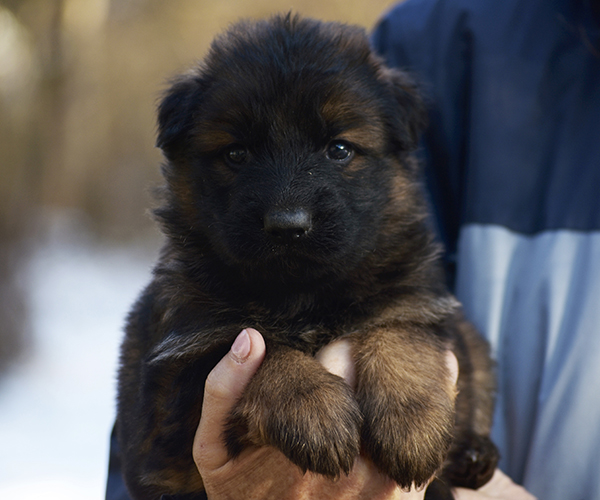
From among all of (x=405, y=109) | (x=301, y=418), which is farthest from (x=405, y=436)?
(x=405, y=109)

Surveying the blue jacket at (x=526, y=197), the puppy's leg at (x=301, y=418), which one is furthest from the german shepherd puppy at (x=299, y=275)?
the blue jacket at (x=526, y=197)

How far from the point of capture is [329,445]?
63.6 inches

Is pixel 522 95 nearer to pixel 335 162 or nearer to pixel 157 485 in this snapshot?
pixel 335 162

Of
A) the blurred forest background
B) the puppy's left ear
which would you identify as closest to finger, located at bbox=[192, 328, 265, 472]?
the puppy's left ear

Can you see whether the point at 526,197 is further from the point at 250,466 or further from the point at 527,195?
the point at 250,466

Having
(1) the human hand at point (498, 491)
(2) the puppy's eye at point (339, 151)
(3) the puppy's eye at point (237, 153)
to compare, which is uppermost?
(3) the puppy's eye at point (237, 153)

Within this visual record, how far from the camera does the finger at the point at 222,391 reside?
1.73m

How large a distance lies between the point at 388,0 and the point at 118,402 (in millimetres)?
11884

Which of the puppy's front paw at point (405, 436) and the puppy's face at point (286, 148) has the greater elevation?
the puppy's face at point (286, 148)

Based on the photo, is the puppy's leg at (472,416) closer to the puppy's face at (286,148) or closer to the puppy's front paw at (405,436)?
the puppy's front paw at (405,436)

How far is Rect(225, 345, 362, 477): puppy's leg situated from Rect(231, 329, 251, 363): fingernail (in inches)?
2.9

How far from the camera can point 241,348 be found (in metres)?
1.73

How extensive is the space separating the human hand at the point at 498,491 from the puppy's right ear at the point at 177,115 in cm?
171

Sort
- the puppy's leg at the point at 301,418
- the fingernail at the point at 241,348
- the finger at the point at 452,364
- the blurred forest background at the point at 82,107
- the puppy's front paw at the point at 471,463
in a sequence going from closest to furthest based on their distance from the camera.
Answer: the puppy's leg at the point at 301,418, the fingernail at the point at 241,348, the finger at the point at 452,364, the puppy's front paw at the point at 471,463, the blurred forest background at the point at 82,107
